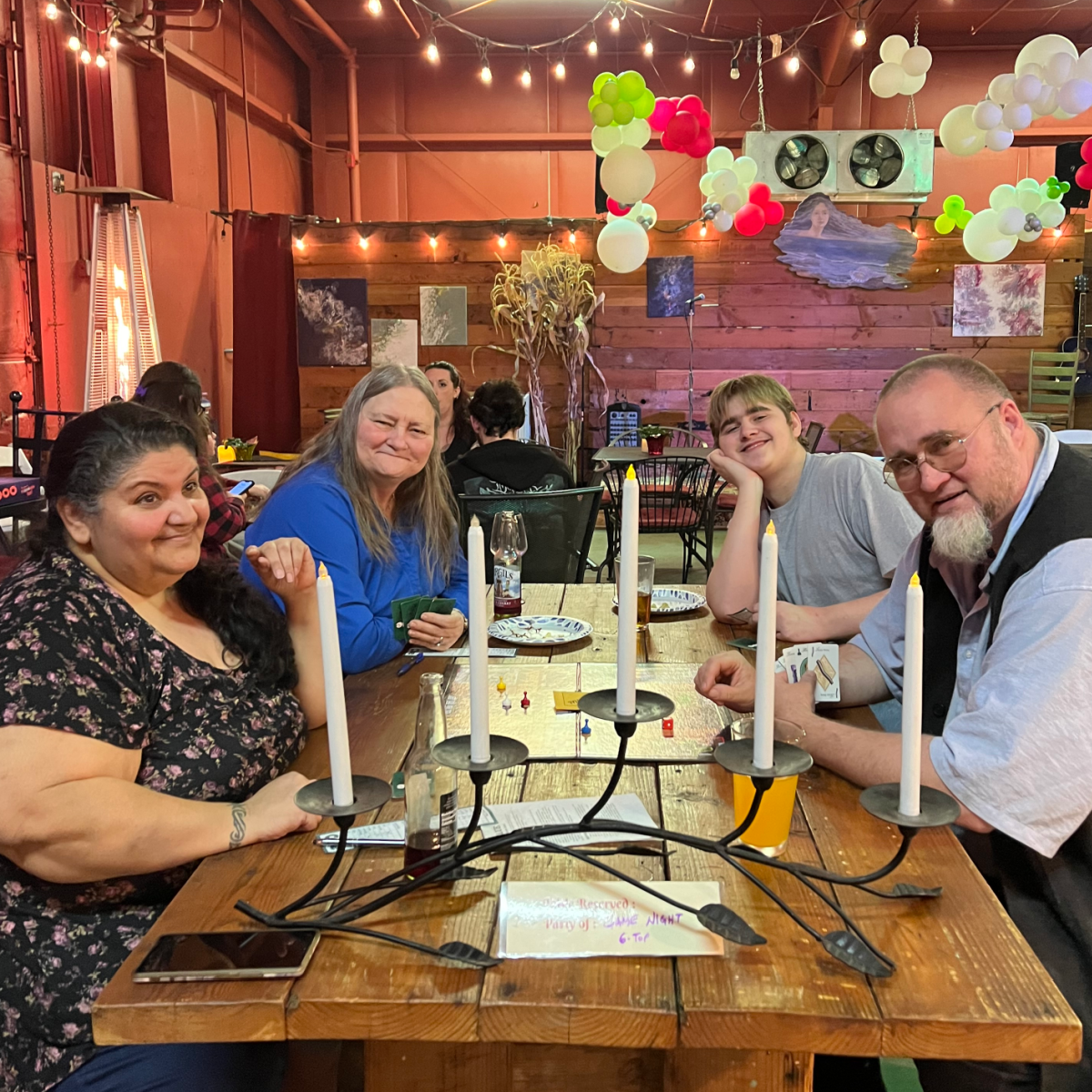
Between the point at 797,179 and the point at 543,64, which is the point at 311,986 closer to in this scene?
the point at 797,179

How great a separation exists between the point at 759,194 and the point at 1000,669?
678cm

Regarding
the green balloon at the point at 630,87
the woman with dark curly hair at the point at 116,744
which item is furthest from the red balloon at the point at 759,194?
the woman with dark curly hair at the point at 116,744

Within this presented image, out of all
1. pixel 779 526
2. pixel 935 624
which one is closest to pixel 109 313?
pixel 779 526

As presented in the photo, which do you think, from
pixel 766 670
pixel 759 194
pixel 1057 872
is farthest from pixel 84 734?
pixel 759 194

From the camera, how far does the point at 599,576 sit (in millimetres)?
6094

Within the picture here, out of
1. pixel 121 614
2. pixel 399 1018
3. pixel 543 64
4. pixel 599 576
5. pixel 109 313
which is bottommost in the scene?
pixel 599 576

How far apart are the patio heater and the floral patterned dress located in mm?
5321

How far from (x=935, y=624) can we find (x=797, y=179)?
701 centimetres

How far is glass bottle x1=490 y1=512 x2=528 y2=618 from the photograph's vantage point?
2.53 metres

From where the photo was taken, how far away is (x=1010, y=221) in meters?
7.00

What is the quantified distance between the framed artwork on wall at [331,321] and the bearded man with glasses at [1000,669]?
730cm

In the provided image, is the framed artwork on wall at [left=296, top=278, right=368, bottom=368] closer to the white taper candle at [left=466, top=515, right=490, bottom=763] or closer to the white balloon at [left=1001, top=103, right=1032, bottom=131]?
the white balloon at [left=1001, top=103, right=1032, bottom=131]

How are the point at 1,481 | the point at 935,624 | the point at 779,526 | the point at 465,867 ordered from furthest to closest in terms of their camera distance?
1. the point at 1,481
2. the point at 779,526
3. the point at 935,624
4. the point at 465,867

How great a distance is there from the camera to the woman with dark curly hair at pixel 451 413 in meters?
4.98
